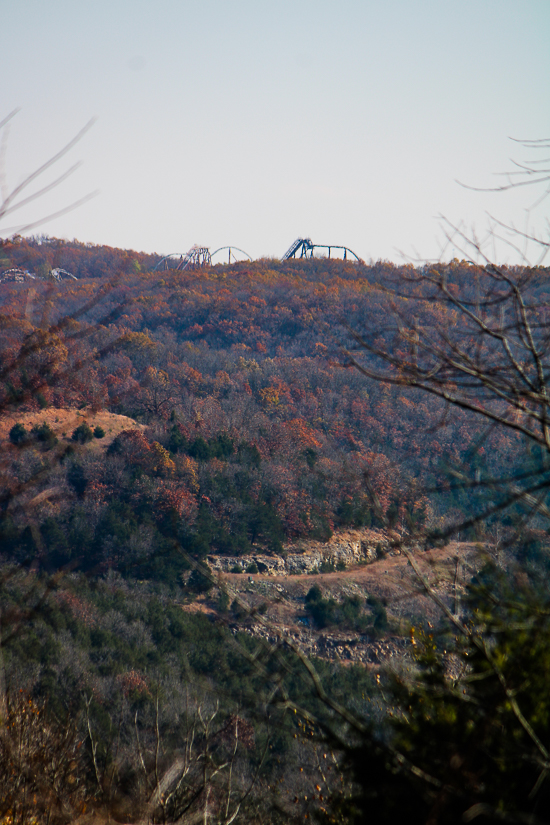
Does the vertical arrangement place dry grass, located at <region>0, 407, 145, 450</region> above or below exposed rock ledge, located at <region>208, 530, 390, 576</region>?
above

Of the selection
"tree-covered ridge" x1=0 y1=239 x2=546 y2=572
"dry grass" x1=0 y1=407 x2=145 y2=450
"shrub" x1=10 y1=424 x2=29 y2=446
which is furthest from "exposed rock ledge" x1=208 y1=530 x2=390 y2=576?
"shrub" x1=10 y1=424 x2=29 y2=446

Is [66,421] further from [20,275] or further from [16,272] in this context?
[16,272]

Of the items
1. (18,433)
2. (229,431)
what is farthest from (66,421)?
(229,431)

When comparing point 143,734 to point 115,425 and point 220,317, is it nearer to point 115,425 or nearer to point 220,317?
point 115,425

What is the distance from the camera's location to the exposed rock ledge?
2798 cm

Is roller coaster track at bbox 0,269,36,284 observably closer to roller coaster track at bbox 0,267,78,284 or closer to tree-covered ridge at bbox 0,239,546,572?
roller coaster track at bbox 0,267,78,284

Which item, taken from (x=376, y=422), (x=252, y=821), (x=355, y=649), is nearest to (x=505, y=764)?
(x=252, y=821)

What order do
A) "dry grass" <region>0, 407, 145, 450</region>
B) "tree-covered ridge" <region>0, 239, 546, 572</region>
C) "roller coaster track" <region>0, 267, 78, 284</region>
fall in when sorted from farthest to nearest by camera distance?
"dry grass" <region>0, 407, 145, 450</region>, "tree-covered ridge" <region>0, 239, 546, 572</region>, "roller coaster track" <region>0, 267, 78, 284</region>

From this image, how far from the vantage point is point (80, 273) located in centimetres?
6234

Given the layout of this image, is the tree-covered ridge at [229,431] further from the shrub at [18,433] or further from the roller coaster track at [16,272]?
the roller coaster track at [16,272]

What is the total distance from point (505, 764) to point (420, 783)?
406 mm

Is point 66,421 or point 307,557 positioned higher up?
point 66,421

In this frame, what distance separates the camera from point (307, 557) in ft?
98.5

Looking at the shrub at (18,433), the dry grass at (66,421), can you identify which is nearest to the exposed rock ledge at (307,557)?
the dry grass at (66,421)
